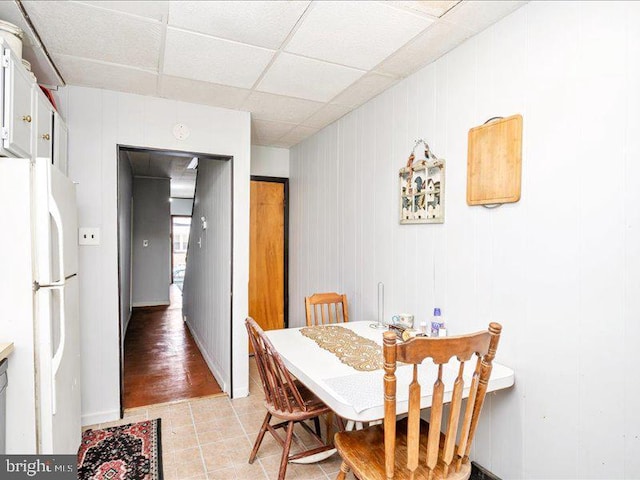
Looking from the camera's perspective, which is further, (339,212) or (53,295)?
(339,212)

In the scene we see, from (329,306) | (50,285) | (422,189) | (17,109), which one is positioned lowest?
(329,306)

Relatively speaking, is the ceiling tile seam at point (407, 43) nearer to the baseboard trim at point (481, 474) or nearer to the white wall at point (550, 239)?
the white wall at point (550, 239)

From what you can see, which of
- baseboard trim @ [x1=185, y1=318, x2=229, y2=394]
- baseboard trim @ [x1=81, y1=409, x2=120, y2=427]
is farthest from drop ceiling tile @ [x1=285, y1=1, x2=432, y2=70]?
baseboard trim @ [x1=81, y1=409, x2=120, y2=427]

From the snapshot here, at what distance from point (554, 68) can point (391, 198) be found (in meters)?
1.25

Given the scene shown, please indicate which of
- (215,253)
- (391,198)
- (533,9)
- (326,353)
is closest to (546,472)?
(326,353)

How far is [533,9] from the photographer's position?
5.49ft

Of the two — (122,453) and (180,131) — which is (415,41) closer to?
(180,131)

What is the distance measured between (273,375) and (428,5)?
197 cm

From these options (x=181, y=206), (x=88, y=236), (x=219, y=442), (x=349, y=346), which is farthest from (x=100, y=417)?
(x=181, y=206)

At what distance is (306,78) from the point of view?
8.27 ft

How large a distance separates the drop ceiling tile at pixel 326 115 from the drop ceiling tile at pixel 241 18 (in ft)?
3.65

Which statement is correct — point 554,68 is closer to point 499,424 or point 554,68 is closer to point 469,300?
point 469,300

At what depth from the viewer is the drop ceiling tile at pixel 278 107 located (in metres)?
2.89

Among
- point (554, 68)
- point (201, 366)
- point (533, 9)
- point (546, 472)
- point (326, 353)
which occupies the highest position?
point (533, 9)
